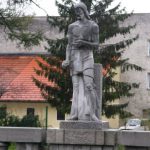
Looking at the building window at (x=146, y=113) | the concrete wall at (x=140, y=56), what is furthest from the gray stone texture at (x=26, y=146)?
the concrete wall at (x=140, y=56)

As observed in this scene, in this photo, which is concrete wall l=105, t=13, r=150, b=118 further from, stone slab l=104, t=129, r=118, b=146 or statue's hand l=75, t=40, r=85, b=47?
stone slab l=104, t=129, r=118, b=146

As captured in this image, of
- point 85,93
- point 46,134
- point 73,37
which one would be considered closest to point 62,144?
point 46,134

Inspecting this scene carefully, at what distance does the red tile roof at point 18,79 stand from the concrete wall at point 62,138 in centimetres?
2168

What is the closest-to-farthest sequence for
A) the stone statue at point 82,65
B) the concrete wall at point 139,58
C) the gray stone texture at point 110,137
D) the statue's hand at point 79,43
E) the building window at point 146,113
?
the gray stone texture at point 110,137, the stone statue at point 82,65, the statue's hand at point 79,43, the building window at point 146,113, the concrete wall at point 139,58

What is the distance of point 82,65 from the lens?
10.4m

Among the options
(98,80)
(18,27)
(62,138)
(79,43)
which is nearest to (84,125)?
(62,138)

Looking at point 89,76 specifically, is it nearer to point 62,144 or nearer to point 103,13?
point 62,144

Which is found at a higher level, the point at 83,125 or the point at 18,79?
the point at 18,79

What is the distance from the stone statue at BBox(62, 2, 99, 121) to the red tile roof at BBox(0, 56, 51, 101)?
21.3 meters

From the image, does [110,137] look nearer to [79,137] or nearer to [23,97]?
[79,137]

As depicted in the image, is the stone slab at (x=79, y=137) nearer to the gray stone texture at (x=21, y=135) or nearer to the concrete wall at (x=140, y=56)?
the gray stone texture at (x=21, y=135)

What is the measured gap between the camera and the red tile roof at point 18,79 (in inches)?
1367

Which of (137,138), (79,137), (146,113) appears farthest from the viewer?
(146,113)

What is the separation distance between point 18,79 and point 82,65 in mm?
27591
